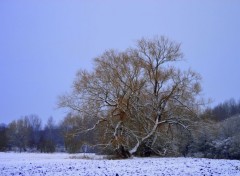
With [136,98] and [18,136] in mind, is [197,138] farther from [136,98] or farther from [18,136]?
[18,136]

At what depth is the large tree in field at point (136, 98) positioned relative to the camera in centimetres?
3753

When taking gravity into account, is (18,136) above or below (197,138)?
above

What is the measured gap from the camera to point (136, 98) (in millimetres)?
39156

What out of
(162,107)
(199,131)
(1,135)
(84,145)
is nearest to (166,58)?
(162,107)

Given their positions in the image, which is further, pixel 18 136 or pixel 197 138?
pixel 18 136

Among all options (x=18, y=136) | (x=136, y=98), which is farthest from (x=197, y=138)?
(x=18, y=136)

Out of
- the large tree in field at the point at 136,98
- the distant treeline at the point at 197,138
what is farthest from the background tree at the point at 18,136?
the large tree in field at the point at 136,98

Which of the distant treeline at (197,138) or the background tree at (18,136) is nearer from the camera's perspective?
the distant treeline at (197,138)

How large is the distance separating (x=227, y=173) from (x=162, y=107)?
20.7 meters

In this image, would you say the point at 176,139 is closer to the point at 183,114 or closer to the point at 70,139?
the point at 183,114

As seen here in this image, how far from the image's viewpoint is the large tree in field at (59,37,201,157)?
3753cm

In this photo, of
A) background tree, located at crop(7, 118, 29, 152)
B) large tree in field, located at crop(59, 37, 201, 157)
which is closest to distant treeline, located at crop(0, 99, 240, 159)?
large tree in field, located at crop(59, 37, 201, 157)

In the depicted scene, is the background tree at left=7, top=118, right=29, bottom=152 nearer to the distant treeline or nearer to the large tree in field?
the distant treeline

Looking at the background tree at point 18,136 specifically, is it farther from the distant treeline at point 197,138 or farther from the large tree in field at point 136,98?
the large tree in field at point 136,98
